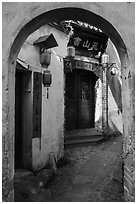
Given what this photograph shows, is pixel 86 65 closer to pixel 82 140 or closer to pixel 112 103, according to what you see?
pixel 112 103

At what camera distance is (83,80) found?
10.5 meters

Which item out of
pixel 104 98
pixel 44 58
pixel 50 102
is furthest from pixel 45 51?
pixel 104 98

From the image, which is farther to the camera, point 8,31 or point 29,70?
point 29,70

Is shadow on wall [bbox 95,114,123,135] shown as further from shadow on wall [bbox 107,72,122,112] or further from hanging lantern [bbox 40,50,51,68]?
hanging lantern [bbox 40,50,51,68]

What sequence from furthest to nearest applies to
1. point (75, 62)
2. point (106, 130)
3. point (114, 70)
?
point (114, 70) < point (106, 130) < point (75, 62)

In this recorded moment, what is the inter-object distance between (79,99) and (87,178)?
5497 mm

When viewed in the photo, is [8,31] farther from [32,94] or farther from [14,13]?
[32,94]

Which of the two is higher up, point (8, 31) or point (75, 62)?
point (75, 62)

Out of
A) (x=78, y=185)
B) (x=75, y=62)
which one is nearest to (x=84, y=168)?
(x=78, y=185)

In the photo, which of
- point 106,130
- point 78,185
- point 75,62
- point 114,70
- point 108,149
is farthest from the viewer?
point 114,70

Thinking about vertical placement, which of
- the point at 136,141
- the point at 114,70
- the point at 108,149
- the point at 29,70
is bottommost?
the point at 108,149

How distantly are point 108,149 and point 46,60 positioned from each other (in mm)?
5265

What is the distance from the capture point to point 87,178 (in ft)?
16.9

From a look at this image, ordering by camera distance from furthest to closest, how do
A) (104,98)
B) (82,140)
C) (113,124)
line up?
(113,124), (104,98), (82,140)
